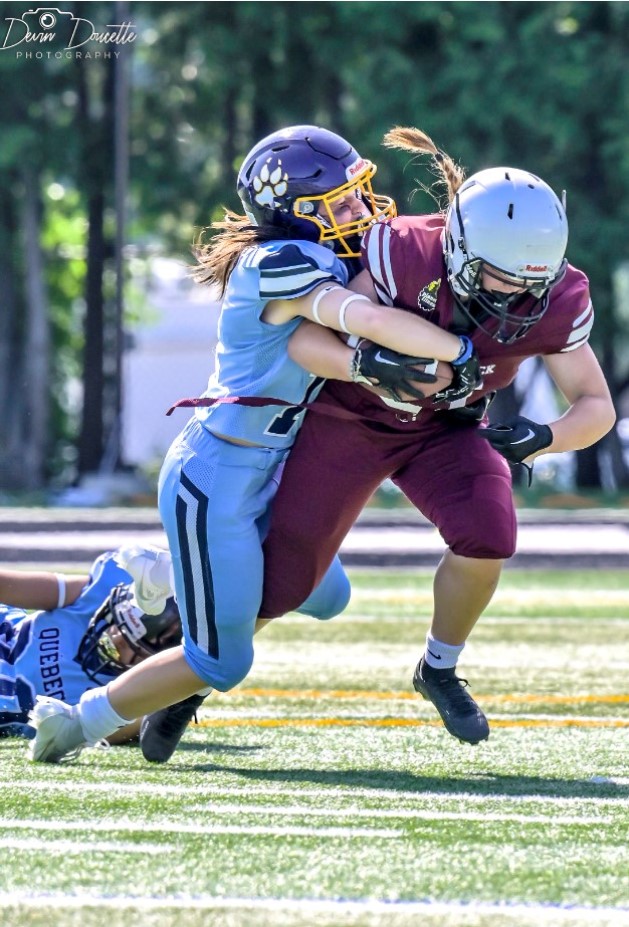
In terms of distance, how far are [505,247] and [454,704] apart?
1.28 metres

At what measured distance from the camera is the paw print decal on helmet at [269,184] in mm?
4379

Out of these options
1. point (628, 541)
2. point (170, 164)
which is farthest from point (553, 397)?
point (628, 541)

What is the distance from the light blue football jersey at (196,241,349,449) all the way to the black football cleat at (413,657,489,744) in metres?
0.78

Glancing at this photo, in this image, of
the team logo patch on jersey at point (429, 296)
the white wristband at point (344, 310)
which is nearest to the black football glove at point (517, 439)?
the team logo patch on jersey at point (429, 296)

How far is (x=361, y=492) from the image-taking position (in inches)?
174

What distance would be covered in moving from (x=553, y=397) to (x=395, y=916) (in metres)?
28.2

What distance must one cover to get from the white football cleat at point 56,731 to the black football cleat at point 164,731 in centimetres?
17

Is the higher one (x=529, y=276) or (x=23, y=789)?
(x=529, y=276)

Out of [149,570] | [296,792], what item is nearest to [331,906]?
[296,792]

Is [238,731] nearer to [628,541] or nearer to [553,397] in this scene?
[628,541]

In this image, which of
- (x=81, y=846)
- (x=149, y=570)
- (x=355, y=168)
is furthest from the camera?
(x=149, y=570)

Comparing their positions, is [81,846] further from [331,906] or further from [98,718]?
[98,718]

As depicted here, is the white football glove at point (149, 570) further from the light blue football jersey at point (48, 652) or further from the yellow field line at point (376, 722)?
the yellow field line at point (376, 722)

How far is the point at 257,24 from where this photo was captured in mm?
21953
